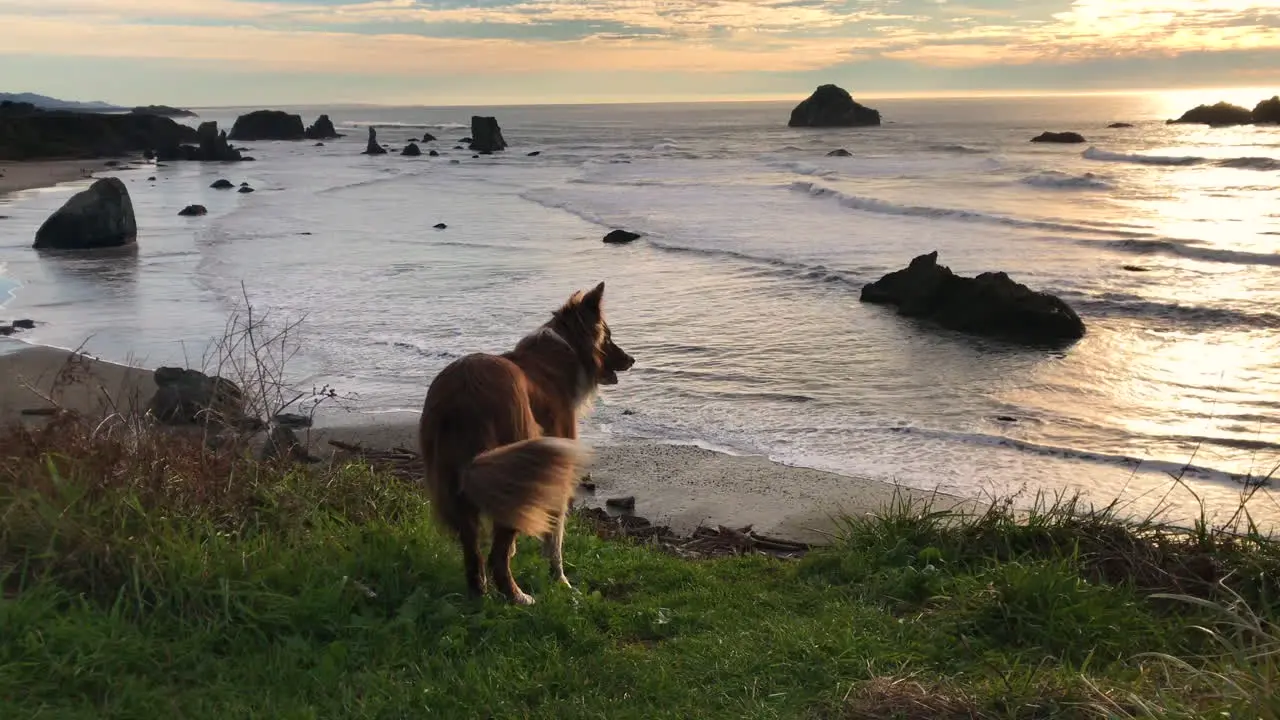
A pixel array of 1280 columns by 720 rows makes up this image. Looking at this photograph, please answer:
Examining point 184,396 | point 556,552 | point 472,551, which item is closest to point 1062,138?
point 184,396

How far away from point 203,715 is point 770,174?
42.1 metres

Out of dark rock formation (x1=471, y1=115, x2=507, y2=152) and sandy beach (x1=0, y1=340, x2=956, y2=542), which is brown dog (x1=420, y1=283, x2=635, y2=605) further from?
dark rock formation (x1=471, y1=115, x2=507, y2=152)

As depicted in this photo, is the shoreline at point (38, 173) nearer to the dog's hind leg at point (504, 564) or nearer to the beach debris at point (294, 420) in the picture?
the beach debris at point (294, 420)

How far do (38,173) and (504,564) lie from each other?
156ft

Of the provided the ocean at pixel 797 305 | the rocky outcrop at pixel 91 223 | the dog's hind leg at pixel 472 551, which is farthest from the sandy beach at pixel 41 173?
the dog's hind leg at pixel 472 551

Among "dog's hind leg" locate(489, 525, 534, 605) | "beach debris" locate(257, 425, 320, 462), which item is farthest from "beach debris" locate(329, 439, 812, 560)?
"dog's hind leg" locate(489, 525, 534, 605)

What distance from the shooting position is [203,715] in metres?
3.56

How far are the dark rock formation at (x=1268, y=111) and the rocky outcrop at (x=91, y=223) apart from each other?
81398 mm

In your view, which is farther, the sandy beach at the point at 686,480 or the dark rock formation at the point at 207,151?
the dark rock formation at the point at 207,151

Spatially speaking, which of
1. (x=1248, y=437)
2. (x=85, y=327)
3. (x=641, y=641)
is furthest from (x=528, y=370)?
(x=85, y=327)

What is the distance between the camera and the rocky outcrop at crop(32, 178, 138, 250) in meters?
19.9

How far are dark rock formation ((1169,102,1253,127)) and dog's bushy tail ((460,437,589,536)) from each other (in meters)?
86.3

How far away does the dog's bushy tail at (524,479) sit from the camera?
13.2 feet

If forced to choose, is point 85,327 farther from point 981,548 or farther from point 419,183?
point 419,183
